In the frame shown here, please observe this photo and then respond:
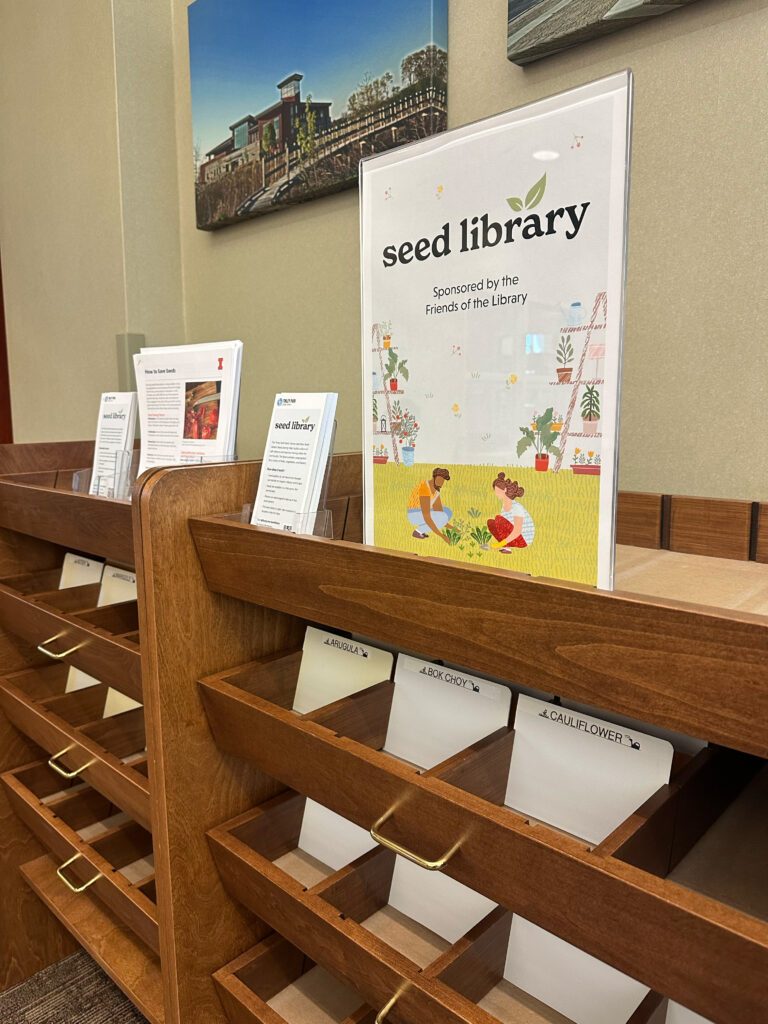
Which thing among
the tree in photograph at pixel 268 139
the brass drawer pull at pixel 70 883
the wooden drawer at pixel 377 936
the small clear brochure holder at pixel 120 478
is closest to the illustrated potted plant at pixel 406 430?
the wooden drawer at pixel 377 936

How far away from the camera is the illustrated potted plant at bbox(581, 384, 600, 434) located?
61 cm

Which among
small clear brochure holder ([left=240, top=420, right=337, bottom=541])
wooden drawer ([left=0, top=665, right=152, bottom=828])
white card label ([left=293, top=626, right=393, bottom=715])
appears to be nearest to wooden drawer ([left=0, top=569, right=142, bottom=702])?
wooden drawer ([left=0, top=665, right=152, bottom=828])

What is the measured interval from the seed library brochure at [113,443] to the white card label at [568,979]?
0.94m

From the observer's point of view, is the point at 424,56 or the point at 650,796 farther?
the point at 424,56

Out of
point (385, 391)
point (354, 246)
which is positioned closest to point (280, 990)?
point (385, 391)

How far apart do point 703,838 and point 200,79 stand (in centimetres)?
186

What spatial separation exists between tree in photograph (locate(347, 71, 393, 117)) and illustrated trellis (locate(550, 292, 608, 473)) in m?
0.95

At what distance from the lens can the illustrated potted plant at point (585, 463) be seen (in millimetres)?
624

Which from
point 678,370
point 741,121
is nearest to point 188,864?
point 678,370

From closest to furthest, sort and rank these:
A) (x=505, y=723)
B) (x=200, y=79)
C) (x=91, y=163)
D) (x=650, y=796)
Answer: (x=650, y=796) → (x=505, y=723) → (x=200, y=79) → (x=91, y=163)

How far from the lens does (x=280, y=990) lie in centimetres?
99

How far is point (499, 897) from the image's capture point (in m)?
0.62

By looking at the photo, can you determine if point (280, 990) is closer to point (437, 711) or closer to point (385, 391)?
point (437, 711)

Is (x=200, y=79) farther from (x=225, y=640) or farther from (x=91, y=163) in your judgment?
(x=225, y=640)
